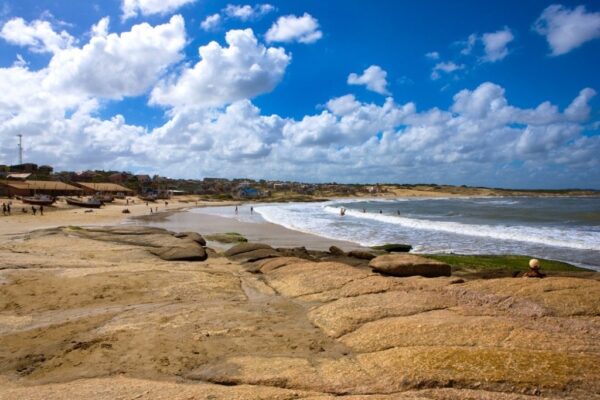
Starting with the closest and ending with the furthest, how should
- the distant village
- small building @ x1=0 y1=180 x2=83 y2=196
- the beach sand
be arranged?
the beach sand < small building @ x1=0 y1=180 x2=83 y2=196 < the distant village

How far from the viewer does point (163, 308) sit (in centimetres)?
1005

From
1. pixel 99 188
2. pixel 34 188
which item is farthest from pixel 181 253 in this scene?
pixel 99 188

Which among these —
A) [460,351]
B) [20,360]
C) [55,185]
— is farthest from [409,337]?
[55,185]

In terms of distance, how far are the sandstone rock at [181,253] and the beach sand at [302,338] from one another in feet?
18.0

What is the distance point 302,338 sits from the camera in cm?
791

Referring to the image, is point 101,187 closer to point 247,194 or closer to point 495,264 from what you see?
point 247,194

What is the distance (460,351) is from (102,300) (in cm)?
863

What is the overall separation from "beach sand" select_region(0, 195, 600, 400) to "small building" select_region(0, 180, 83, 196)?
70048 mm

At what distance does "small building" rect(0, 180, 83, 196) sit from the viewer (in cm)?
7150

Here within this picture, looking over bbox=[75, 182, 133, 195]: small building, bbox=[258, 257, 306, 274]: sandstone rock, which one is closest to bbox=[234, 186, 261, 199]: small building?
bbox=[75, 182, 133, 195]: small building

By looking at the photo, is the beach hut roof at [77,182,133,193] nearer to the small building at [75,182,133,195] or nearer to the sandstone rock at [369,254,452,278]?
the small building at [75,182,133,195]

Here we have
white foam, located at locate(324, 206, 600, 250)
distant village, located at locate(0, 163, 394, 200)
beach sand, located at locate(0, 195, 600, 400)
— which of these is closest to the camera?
beach sand, located at locate(0, 195, 600, 400)

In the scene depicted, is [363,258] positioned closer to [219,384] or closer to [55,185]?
[219,384]

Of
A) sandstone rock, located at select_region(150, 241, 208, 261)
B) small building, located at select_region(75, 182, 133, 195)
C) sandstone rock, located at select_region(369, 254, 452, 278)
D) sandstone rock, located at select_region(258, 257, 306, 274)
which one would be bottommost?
sandstone rock, located at select_region(150, 241, 208, 261)
